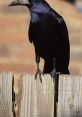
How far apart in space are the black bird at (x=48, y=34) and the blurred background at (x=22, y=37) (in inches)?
29.4

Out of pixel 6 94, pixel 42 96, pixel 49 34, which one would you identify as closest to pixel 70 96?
pixel 42 96

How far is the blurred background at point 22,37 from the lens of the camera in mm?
4488

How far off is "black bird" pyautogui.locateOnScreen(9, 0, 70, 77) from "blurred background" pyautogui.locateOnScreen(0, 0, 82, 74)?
75 centimetres

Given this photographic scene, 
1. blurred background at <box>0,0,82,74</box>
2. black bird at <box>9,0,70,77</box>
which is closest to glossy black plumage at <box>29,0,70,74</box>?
black bird at <box>9,0,70,77</box>

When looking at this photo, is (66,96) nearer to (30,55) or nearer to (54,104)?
(54,104)

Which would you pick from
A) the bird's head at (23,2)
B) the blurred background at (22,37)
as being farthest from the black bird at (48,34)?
the blurred background at (22,37)

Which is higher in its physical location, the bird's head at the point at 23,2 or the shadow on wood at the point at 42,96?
the bird's head at the point at 23,2

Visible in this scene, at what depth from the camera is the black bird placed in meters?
3.57

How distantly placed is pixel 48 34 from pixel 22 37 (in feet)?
3.30

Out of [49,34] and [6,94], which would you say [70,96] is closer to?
[6,94]

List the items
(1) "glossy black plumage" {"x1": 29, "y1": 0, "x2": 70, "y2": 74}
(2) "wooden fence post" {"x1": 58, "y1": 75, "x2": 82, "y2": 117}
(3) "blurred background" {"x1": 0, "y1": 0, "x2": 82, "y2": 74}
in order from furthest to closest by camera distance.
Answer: (3) "blurred background" {"x1": 0, "y1": 0, "x2": 82, "y2": 74} → (1) "glossy black plumage" {"x1": 29, "y1": 0, "x2": 70, "y2": 74} → (2) "wooden fence post" {"x1": 58, "y1": 75, "x2": 82, "y2": 117}

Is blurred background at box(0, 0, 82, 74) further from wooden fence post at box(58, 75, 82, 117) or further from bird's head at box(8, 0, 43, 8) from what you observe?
wooden fence post at box(58, 75, 82, 117)

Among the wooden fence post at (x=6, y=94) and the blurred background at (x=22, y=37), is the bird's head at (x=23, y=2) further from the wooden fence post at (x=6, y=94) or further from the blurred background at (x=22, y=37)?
the wooden fence post at (x=6, y=94)

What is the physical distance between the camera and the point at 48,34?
143 inches
